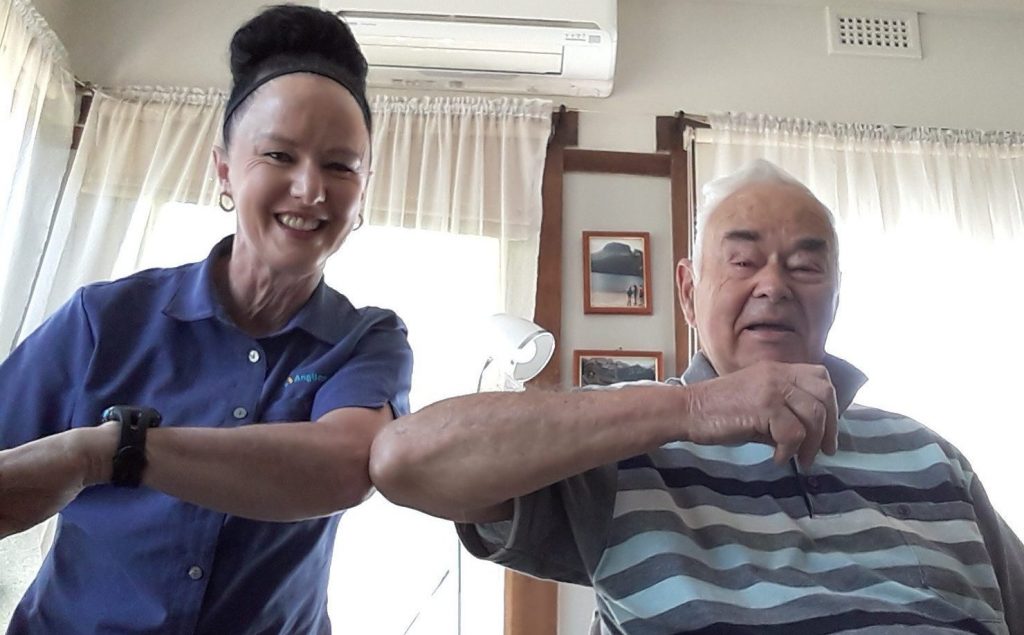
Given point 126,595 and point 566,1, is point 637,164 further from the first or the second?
point 126,595

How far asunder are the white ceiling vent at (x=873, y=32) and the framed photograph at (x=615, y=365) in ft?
4.14

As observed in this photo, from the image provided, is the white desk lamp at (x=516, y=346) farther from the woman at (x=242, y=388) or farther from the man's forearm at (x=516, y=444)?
the man's forearm at (x=516, y=444)

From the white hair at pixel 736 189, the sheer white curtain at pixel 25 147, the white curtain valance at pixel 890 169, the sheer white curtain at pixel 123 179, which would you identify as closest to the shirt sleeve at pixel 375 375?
the white hair at pixel 736 189

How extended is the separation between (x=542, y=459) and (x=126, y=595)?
1.65 ft

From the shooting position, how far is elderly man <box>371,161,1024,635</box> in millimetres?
814

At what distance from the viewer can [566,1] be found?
2.33 metres

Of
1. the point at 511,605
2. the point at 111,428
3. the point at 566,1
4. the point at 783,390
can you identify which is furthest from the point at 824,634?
the point at 566,1

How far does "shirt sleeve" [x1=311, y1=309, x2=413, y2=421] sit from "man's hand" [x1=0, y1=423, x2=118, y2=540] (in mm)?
233

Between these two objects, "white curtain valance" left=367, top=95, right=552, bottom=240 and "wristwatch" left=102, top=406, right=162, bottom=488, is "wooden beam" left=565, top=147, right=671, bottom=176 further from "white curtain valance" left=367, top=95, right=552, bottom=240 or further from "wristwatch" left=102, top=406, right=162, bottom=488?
"wristwatch" left=102, top=406, right=162, bottom=488

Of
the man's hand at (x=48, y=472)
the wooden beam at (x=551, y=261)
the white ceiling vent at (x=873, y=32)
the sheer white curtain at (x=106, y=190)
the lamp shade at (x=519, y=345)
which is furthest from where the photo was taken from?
the white ceiling vent at (x=873, y=32)

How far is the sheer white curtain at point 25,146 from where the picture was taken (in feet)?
6.86

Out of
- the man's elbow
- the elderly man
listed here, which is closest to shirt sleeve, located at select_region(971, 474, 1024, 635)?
the elderly man

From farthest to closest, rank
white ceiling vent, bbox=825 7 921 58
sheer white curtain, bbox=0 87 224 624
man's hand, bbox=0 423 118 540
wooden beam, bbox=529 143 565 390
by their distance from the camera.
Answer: white ceiling vent, bbox=825 7 921 58 < wooden beam, bbox=529 143 565 390 < sheer white curtain, bbox=0 87 224 624 < man's hand, bbox=0 423 118 540

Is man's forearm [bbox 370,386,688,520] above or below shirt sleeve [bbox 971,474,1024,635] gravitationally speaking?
above
